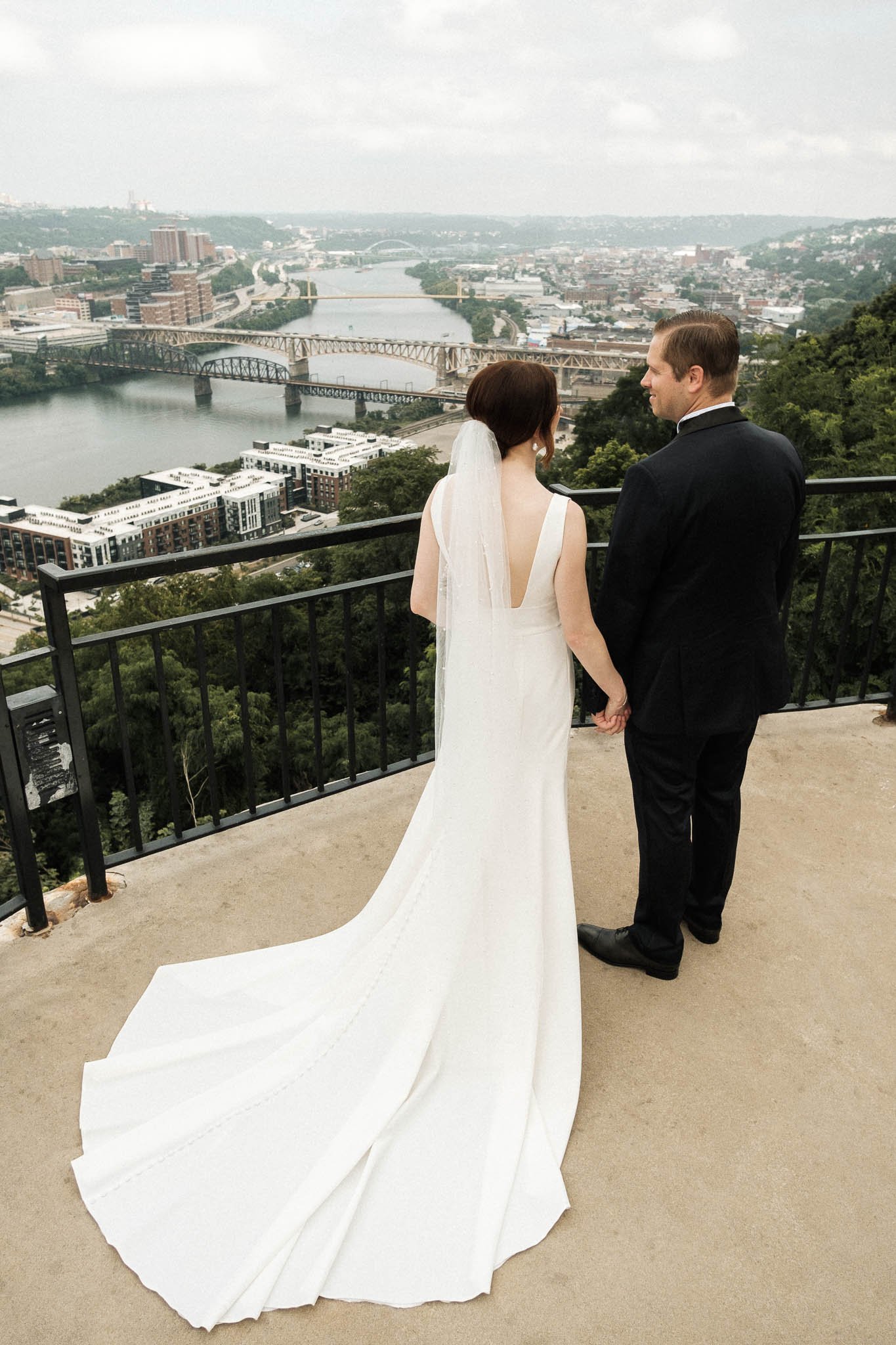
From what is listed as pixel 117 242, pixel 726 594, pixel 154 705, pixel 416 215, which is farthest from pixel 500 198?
pixel 726 594

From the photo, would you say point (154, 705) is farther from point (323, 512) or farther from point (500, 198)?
point (500, 198)

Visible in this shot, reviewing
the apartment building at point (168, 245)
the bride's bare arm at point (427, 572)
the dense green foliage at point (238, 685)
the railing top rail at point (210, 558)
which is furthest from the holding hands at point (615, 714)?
the apartment building at point (168, 245)

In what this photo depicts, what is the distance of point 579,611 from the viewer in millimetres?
1698

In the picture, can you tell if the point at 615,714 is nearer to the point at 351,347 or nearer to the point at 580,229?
the point at 351,347

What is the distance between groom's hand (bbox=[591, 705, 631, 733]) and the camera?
1904 millimetres

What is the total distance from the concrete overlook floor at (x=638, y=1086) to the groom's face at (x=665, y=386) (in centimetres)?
130

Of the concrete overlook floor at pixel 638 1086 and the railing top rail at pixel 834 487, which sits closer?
the concrete overlook floor at pixel 638 1086

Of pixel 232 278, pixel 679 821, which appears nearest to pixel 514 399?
pixel 679 821

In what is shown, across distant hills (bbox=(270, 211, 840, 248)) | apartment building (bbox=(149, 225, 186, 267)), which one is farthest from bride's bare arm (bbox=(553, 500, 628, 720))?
distant hills (bbox=(270, 211, 840, 248))

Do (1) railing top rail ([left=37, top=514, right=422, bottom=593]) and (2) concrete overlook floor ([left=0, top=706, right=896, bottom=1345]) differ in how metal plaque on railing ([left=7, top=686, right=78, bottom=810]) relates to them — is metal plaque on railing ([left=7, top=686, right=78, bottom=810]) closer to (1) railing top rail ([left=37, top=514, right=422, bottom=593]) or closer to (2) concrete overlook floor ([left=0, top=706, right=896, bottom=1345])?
(1) railing top rail ([left=37, top=514, right=422, bottom=593])

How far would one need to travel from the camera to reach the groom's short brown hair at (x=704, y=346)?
165 centimetres

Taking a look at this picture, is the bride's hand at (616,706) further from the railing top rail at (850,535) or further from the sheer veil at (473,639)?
the railing top rail at (850,535)

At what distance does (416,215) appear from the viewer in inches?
3999

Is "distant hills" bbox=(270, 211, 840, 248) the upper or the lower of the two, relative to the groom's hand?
upper
